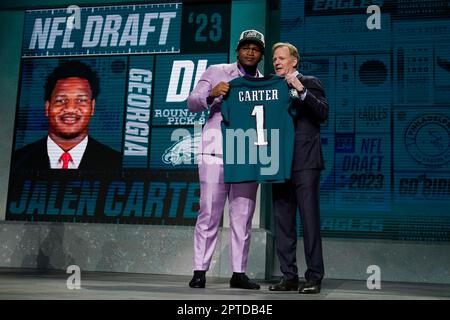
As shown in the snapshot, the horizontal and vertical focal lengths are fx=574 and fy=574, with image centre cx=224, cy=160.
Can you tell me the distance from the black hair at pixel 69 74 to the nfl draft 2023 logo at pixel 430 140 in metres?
3.32

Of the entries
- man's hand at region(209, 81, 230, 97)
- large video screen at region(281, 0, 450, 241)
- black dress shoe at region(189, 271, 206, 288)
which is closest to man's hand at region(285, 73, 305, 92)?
man's hand at region(209, 81, 230, 97)

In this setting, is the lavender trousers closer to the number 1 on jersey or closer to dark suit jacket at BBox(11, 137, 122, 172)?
the number 1 on jersey

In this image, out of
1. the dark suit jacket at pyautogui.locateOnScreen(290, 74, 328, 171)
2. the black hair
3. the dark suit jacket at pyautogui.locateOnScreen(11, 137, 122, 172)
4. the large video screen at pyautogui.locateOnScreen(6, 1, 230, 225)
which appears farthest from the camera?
the black hair

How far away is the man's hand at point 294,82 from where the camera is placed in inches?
139

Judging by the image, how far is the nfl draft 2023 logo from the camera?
219 inches

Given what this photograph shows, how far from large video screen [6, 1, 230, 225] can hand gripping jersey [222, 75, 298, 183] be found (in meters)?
2.06

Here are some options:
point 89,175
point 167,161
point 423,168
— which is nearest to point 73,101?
point 89,175

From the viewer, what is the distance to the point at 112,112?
605 centimetres

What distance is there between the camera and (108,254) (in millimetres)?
5645

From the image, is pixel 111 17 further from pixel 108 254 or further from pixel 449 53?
pixel 449 53

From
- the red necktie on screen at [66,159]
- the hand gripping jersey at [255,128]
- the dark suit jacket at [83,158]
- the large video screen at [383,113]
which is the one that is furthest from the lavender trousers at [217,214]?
the red necktie on screen at [66,159]

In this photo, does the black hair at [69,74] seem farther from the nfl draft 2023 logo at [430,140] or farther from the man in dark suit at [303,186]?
the nfl draft 2023 logo at [430,140]

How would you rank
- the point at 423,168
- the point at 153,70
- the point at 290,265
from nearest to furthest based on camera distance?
the point at 290,265
the point at 423,168
the point at 153,70

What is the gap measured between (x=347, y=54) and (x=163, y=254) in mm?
2718
